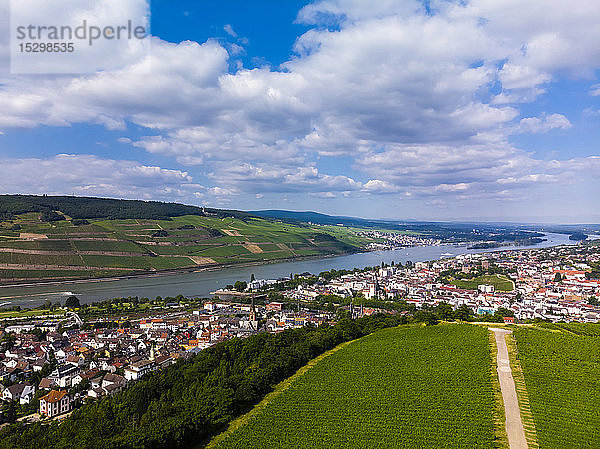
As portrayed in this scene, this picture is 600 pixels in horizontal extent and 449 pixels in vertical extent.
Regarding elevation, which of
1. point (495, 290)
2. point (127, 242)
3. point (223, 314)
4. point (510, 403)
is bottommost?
point (495, 290)

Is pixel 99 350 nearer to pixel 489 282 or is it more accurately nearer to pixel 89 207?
pixel 489 282

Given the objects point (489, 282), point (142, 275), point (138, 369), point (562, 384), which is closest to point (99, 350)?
point (138, 369)

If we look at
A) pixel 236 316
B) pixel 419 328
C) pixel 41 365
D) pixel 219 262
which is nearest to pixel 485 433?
pixel 419 328

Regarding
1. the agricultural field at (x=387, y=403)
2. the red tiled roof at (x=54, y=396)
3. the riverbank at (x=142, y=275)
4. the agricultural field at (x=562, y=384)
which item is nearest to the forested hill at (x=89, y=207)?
the riverbank at (x=142, y=275)

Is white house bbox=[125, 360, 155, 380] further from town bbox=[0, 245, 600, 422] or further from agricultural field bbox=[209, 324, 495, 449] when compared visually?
agricultural field bbox=[209, 324, 495, 449]

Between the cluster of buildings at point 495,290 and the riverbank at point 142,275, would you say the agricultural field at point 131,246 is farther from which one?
the cluster of buildings at point 495,290

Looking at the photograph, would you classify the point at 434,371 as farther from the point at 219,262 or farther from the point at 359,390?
the point at 219,262
